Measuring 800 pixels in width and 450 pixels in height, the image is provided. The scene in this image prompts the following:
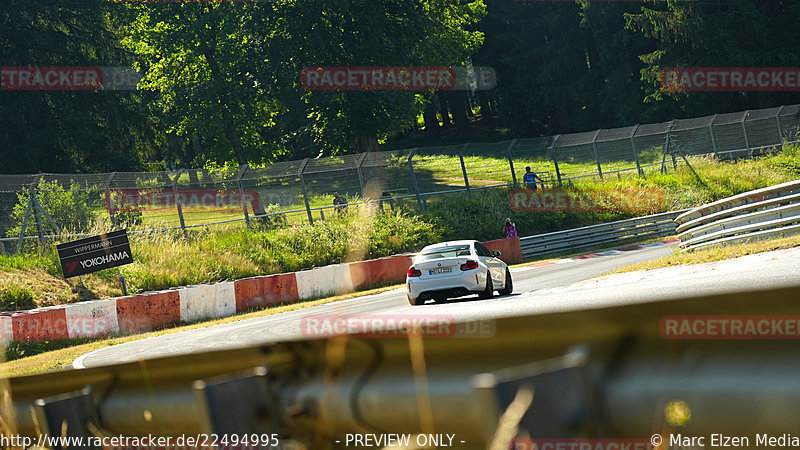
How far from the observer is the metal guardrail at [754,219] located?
16766mm

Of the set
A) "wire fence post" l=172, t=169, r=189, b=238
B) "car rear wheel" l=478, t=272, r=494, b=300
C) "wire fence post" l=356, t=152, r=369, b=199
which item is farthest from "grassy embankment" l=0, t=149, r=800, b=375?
"car rear wheel" l=478, t=272, r=494, b=300

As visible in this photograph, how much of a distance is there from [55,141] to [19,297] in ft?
75.3

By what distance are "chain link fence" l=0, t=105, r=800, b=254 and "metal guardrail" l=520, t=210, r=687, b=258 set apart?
3.22m

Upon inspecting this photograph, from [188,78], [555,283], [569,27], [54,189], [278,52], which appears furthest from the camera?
[569,27]

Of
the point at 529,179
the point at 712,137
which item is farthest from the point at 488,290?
the point at 712,137

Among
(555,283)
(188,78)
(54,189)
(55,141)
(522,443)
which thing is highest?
(188,78)

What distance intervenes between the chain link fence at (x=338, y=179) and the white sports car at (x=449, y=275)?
10761 millimetres

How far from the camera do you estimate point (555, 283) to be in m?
18.4

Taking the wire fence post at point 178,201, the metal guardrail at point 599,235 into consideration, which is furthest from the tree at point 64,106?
the metal guardrail at point 599,235

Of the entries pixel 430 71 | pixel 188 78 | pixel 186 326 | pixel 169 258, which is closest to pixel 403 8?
pixel 430 71

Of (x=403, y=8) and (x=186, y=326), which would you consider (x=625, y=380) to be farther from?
(x=403, y=8)

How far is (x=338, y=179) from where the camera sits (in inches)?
1170

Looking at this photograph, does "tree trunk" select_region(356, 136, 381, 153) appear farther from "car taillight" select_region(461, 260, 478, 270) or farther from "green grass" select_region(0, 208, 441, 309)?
"car taillight" select_region(461, 260, 478, 270)

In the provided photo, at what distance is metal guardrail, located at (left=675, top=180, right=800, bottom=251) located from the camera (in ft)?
55.0
